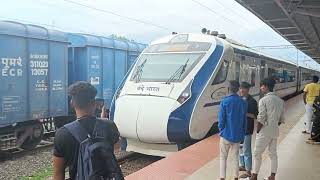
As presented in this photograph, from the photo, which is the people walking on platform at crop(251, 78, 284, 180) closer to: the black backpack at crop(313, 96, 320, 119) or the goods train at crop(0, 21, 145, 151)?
the black backpack at crop(313, 96, 320, 119)

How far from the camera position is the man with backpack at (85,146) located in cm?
275

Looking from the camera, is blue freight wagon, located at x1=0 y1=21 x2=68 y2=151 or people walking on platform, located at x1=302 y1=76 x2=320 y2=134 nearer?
blue freight wagon, located at x1=0 y1=21 x2=68 y2=151

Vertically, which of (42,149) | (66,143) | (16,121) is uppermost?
(66,143)

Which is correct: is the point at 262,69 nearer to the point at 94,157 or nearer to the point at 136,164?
the point at 136,164

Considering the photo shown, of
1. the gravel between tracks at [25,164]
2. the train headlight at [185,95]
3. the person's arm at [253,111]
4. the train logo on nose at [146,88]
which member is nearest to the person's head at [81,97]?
the person's arm at [253,111]

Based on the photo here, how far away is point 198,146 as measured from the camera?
8.88 metres

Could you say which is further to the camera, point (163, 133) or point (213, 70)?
point (213, 70)

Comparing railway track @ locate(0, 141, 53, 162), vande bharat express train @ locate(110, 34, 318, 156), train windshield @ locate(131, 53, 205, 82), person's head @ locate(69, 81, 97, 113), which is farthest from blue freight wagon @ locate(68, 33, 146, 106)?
person's head @ locate(69, 81, 97, 113)

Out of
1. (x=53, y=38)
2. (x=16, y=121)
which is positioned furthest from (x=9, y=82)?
(x=53, y=38)

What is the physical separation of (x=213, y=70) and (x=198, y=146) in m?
1.72

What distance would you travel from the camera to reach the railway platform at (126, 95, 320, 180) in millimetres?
6727

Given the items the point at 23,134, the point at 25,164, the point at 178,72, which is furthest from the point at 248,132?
the point at 23,134

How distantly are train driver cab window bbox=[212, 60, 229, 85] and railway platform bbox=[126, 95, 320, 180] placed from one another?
1.28 meters

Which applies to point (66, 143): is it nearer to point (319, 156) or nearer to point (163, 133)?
point (163, 133)
